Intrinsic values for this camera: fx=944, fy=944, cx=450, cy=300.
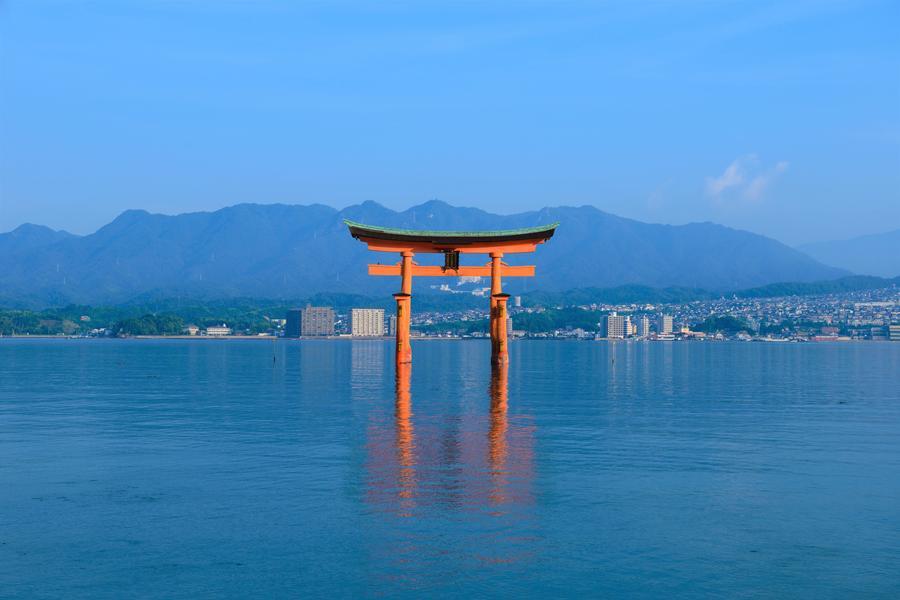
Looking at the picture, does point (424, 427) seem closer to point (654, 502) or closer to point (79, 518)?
point (654, 502)

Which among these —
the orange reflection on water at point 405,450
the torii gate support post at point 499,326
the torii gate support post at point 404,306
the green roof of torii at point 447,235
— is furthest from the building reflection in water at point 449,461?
the torii gate support post at point 499,326

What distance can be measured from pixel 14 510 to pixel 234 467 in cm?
624

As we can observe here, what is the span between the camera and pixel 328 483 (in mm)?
22172

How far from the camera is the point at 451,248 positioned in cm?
7012

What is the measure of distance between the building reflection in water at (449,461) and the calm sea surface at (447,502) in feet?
0.31

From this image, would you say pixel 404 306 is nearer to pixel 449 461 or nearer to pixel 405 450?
pixel 405 450

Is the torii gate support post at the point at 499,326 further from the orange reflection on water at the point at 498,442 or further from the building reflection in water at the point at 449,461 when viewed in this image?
the building reflection in water at the point at 449,461

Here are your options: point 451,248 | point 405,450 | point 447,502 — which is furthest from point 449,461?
point 451,248

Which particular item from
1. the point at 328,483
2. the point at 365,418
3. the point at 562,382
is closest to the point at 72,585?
the point at 328,483

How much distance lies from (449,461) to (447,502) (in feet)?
18.0

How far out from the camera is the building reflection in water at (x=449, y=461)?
2012 centimetres

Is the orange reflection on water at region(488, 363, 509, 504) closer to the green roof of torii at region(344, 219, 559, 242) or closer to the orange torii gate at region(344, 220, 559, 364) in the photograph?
the green roof of torii at region(344, 219, 559, 242)

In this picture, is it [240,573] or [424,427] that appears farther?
[424,427]

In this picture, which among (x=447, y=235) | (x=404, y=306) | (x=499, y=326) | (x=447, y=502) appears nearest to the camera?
(x=447, y=502)
